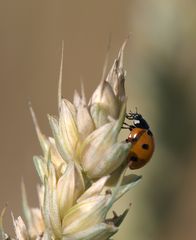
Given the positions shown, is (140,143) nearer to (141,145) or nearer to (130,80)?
(141,145)

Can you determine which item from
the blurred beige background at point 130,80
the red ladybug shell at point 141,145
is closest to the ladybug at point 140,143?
the red ladybug shell at point 141,145

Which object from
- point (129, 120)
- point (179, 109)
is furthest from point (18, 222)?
point (179, 109)

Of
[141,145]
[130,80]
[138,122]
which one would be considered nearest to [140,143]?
[141,145]

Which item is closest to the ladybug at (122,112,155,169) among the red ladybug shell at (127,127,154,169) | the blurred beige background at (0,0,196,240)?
the red ladybug shell at (127,127,154,169)

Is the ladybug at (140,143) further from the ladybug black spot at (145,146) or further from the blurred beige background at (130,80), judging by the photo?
the blurred beige background at (130,80)

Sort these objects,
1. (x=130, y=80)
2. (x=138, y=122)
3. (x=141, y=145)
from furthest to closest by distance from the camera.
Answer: (x=130, y=80), (x=138, y=122), (x=141, y=145)

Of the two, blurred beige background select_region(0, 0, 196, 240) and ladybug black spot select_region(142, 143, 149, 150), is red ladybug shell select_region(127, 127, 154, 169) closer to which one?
ladybug black spot select_region(142, 143, 149, 150)
